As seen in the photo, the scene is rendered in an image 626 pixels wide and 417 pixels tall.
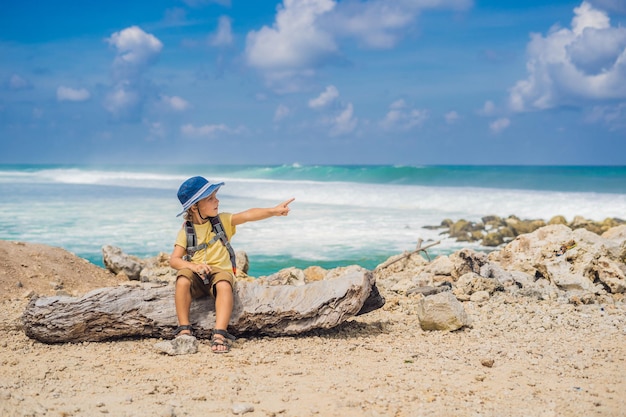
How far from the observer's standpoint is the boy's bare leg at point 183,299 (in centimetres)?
537

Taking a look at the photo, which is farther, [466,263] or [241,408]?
[466,263]

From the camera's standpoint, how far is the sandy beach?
401 cm

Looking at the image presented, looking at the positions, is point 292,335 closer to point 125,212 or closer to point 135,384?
point 135,384

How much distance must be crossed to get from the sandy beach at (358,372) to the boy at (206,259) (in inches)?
12.6

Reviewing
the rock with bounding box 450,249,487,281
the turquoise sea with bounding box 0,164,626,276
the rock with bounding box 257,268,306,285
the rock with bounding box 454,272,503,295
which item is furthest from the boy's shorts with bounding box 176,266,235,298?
the turquoise sea with bounding box 0,164,626,276

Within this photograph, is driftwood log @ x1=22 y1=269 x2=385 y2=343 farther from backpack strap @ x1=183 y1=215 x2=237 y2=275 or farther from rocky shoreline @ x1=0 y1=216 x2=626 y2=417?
backpack strap @ x1=183 y1=215 x2=237 y2=275

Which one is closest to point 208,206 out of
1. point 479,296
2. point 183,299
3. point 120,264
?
point 183,299

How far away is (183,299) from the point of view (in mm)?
5383

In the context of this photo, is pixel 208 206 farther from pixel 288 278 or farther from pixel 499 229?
pixel 499 229

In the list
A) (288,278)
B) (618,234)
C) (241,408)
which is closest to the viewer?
(241,408)

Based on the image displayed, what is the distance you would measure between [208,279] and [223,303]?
26 centimetres

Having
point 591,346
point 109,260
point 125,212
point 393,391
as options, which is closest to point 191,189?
point 393,391

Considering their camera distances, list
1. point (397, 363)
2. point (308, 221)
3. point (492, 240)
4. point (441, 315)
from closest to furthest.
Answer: point (397, 363) < point (441, 315) < point (492, 240) < point (308, 221)

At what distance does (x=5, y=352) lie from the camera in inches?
208
